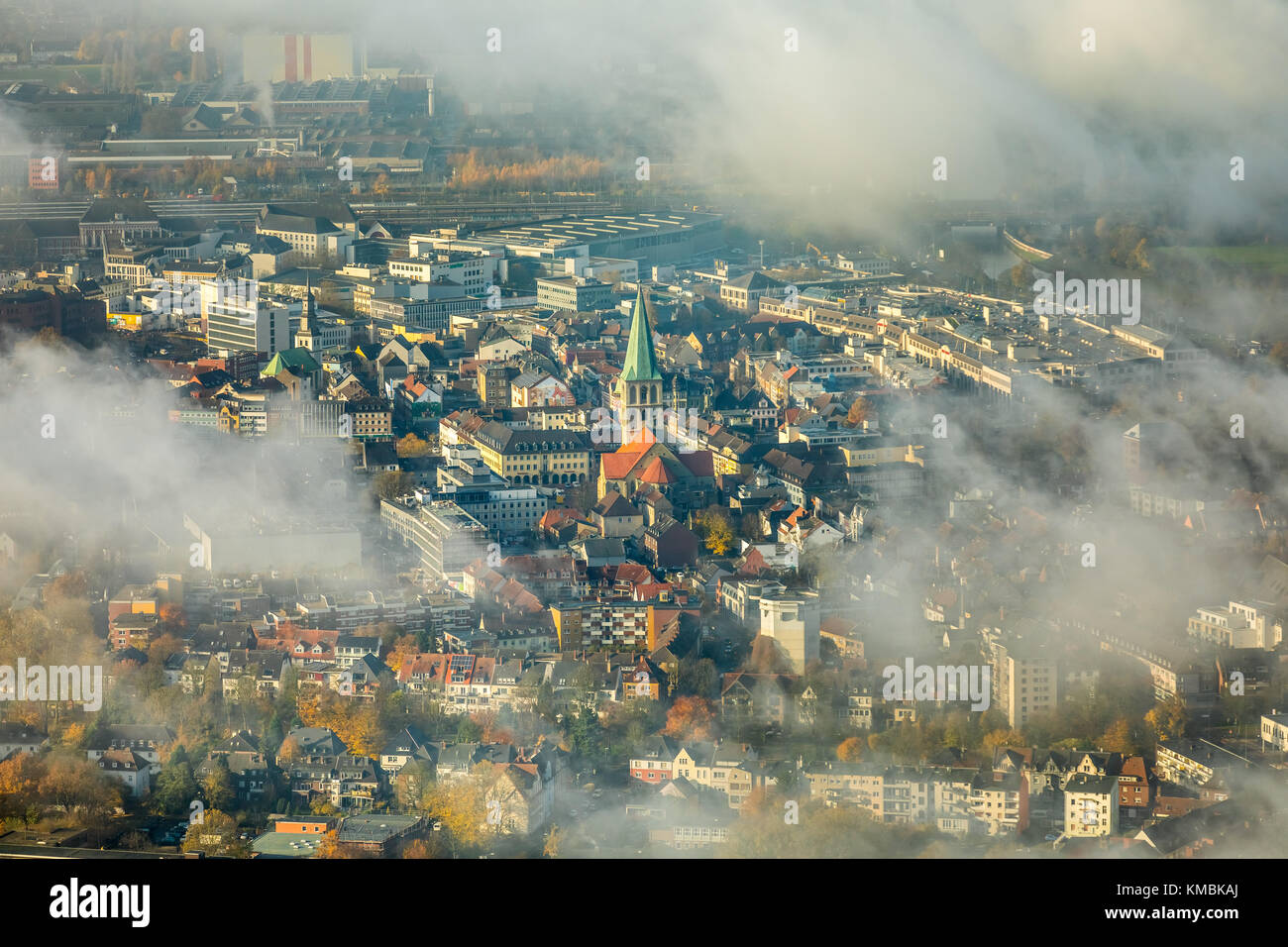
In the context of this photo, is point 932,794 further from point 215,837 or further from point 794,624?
point 215,837

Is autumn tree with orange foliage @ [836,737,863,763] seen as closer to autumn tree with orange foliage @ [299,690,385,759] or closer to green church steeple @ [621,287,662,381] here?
autumn tree with orange foliage @ [299,690,385,759]

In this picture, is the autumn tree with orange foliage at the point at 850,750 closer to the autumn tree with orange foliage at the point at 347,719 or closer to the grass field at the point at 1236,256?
the autumn tree with orange foliage at the point at 347,719

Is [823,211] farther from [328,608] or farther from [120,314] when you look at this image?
[328,608]

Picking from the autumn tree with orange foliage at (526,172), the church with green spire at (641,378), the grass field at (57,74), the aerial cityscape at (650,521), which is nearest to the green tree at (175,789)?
the aerial cityscape at (650,521)

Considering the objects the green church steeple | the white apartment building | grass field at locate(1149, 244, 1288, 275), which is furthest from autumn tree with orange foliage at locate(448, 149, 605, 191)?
the white apartment building

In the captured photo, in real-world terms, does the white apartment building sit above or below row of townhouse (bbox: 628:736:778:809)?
above

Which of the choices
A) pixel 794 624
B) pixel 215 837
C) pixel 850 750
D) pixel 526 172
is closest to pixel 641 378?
pixel 794 624

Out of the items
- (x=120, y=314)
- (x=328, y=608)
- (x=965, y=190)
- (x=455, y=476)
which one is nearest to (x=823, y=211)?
(x=965, y=190)
